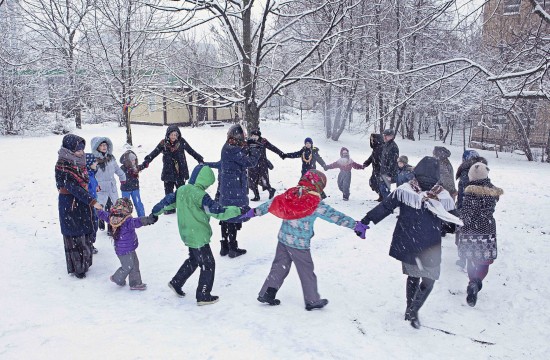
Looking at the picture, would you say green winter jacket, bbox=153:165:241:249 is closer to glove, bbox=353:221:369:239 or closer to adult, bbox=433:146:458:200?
glove, bbox=353:221:369:239

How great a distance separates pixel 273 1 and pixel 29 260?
6.90 metres

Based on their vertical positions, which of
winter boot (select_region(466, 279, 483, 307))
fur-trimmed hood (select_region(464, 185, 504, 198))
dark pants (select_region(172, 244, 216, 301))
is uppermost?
fur-trimmed hood (select_region(464, 185, 504, 198))

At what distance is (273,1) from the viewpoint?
8312 millimetres

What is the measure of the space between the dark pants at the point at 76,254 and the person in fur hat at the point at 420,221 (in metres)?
3.94

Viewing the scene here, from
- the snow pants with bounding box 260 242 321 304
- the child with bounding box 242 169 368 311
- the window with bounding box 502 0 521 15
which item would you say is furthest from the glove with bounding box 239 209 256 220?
the window with bounding box 502 0 521 15

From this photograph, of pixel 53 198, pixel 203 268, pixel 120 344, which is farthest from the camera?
pixel 53 198

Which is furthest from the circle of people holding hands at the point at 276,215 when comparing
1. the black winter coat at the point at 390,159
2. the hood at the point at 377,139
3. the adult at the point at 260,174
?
the hood at the point at 377,139

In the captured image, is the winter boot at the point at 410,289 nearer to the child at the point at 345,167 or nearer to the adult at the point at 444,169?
the adult at the point at 444,169

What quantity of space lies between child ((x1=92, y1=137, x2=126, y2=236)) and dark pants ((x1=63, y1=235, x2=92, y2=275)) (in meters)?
1.55

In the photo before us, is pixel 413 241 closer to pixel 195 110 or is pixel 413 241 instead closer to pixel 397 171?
pixel 397 171

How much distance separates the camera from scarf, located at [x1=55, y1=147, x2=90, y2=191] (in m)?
5.10

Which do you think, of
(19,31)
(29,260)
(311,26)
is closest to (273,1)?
(29,260)

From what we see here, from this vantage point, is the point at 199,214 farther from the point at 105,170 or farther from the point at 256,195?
the point at 256,195

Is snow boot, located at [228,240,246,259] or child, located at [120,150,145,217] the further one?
child, located at [120,150,145,217]
